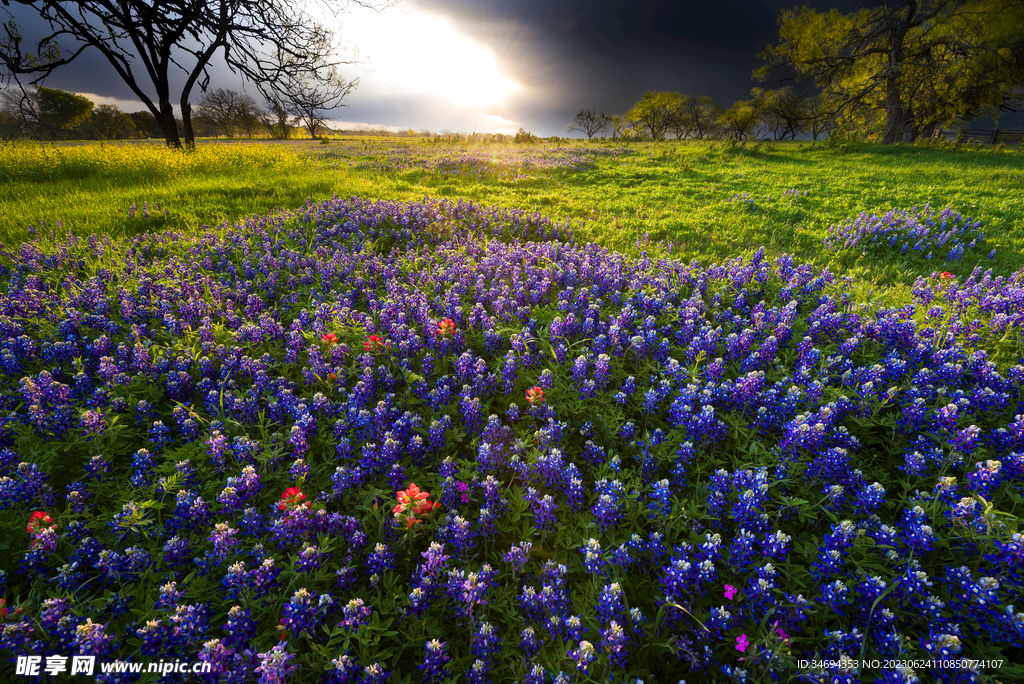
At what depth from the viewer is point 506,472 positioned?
328 cm

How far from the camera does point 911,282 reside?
718 cm

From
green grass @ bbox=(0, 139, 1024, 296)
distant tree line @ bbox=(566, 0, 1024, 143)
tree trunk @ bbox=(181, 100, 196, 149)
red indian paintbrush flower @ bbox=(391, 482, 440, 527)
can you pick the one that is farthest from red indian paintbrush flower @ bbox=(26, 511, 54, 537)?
distant tree line @ bbox=(566, 0, 1024, 143)

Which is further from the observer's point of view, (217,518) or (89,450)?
(89,450)

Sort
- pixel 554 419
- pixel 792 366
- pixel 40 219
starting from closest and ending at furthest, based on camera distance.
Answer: pixel 554 419 → pixel 792 366 → pixel 40 219

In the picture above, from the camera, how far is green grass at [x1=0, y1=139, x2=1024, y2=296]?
8621mm

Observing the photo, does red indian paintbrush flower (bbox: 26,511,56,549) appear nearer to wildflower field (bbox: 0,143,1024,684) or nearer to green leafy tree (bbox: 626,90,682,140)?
wildflower field (bbox: 0,143,1024,684)

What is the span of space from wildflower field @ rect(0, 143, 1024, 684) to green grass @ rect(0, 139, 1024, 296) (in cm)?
276

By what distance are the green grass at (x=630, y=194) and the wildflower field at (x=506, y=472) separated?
→ 2763 millimetres

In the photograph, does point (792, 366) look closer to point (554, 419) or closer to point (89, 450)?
point (554, 419)

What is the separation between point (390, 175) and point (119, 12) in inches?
556

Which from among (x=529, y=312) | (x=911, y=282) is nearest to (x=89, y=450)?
(x=529, y=312)

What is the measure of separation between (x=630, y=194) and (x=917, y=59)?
31092 millimetres

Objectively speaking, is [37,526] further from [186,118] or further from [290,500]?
[186,118]

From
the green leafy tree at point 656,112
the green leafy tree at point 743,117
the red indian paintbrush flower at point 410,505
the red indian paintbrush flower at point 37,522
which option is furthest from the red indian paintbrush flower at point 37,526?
the green leafy tree at point 656,112
